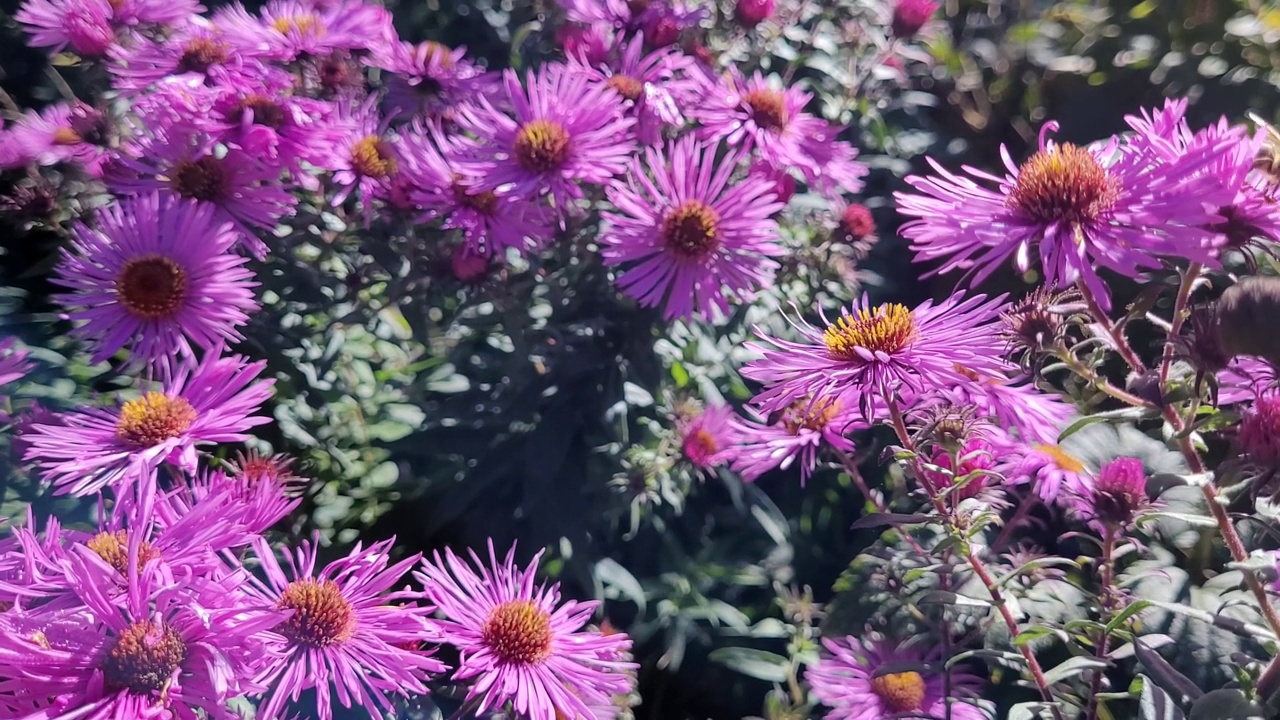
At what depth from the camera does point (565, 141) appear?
1.20 m

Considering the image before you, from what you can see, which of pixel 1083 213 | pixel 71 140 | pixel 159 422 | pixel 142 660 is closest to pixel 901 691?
pixel 1083 213

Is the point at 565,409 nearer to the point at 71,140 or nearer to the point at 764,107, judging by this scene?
the point at 764,107

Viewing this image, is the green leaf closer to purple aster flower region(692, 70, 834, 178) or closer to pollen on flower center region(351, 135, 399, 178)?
purple aster flower region(692, 70, 834, 178)

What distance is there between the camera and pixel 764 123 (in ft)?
4.24

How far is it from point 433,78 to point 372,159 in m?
0.21

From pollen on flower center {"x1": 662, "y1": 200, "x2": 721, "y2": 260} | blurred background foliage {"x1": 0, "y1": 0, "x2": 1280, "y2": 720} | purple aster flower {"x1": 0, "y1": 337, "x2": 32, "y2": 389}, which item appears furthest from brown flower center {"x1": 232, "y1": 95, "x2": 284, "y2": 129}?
pollen on flower center {"x1": 662, "y1": 200, "x2": 721, "y2": 260}

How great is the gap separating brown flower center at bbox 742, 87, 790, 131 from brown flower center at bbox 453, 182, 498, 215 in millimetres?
385

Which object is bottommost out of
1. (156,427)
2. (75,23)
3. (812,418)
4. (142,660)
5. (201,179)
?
(142,660)

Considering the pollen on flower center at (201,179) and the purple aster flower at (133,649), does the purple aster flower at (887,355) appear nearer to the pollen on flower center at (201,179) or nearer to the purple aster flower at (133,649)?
the purple aster flower at (133,649)

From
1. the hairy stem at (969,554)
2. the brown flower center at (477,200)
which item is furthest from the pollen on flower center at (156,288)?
the hairy stem at (969,554)

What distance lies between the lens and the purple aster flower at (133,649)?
2.05 ft

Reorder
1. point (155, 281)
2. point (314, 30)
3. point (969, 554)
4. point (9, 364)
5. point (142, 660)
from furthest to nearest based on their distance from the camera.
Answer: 1. point (314, 30)
2. point (155, 281)
3. point (9, 364)
4. point (969, 554)
5. point (142, 660)

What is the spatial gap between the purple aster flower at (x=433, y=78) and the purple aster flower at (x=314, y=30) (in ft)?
0.10

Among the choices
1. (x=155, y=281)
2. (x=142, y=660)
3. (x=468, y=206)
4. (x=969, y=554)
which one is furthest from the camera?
(x=468, y=206)
